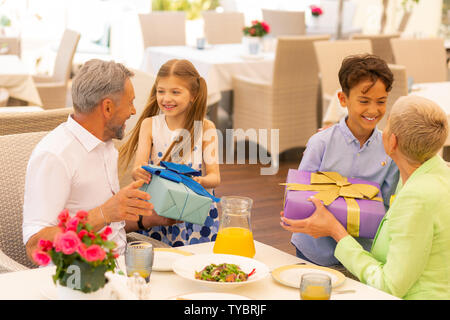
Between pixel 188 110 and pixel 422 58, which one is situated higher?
pixel 188 110

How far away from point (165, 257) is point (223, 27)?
588cm

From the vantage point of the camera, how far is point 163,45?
6941 mm

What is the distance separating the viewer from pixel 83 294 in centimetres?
134

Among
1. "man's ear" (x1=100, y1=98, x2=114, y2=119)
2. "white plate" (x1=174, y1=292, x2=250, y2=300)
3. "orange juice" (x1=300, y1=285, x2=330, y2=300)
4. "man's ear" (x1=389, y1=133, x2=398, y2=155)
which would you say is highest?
"man's ear" (x1=100, y1=98, x2=114, y2=119)

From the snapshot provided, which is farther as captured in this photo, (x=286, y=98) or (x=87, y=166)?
(x=286, y=98)

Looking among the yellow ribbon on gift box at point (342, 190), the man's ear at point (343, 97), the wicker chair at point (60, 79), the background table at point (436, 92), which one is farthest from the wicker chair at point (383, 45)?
the yellow ribbon on gift box at point (342, 190)

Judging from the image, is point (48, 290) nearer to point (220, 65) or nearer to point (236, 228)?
point (236, 228)

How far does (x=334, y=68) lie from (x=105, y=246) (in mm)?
4006

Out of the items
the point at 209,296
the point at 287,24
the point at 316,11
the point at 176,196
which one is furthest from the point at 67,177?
the point at 316,11

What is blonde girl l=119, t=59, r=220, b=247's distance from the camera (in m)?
2.56

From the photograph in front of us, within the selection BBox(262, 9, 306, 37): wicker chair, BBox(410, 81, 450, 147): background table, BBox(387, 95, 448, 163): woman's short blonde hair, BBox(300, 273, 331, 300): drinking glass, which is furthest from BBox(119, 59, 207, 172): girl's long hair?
BBox(262, 9, 306, 37): wicker chair

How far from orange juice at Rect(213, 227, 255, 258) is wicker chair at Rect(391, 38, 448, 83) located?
13.1 feet

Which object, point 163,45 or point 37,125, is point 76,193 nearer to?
point 37,125

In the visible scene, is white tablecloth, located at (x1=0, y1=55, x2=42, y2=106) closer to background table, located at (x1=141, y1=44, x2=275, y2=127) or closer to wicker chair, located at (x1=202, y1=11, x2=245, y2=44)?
background table, located at (x1=141, y1=44, x2=275, y2=127)
